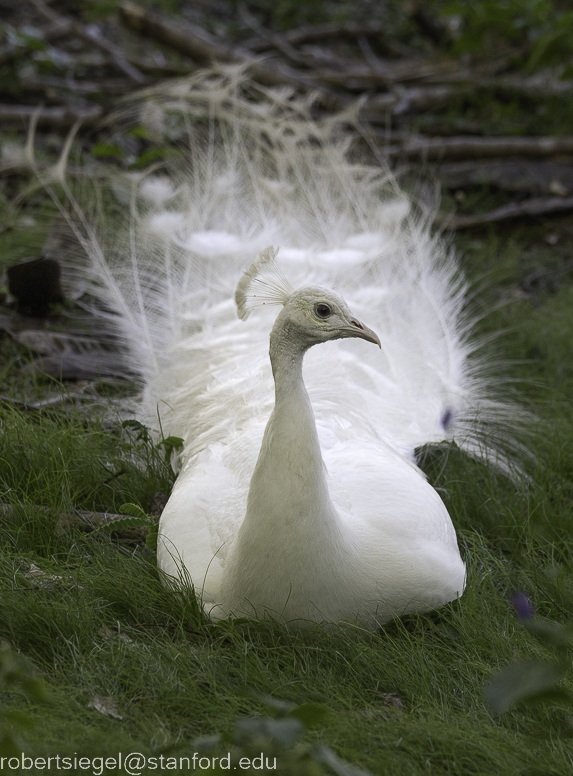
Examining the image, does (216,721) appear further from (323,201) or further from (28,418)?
(323,201)

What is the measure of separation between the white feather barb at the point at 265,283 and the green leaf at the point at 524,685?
1193 millimetres

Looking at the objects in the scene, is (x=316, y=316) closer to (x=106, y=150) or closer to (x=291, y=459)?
(x=291, y=459)

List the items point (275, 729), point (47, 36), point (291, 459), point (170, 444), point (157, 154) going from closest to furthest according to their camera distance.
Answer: point (275, 729) → point (291, 459) → point (170, 444) → point (157, 154) → point (47, 36)

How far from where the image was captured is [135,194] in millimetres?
4297

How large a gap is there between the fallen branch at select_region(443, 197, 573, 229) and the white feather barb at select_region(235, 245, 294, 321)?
3671 mm

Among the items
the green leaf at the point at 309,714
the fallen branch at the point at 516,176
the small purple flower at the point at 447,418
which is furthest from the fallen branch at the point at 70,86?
the green leaf at the point at 309,714

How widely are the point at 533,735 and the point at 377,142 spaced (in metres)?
4.96

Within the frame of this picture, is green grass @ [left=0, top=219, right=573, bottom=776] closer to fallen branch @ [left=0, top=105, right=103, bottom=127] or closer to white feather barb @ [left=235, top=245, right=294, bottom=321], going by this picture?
white feather barb @ [left=235, top=245, right=294, bottom=321]

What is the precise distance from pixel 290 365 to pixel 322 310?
0.55ft

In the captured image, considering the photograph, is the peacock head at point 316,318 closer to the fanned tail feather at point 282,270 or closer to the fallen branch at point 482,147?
the fanned tail feather at point 282,270

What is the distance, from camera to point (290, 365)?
7.16 ft

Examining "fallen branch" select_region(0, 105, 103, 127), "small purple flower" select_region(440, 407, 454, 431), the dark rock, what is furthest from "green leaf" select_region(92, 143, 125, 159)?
"small purple flower" select_region(440, 407, 454, 431)

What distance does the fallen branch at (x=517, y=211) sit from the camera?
228 inches

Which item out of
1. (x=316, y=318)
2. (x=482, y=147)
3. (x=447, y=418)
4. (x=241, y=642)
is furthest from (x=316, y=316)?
(x=482, y=147)
